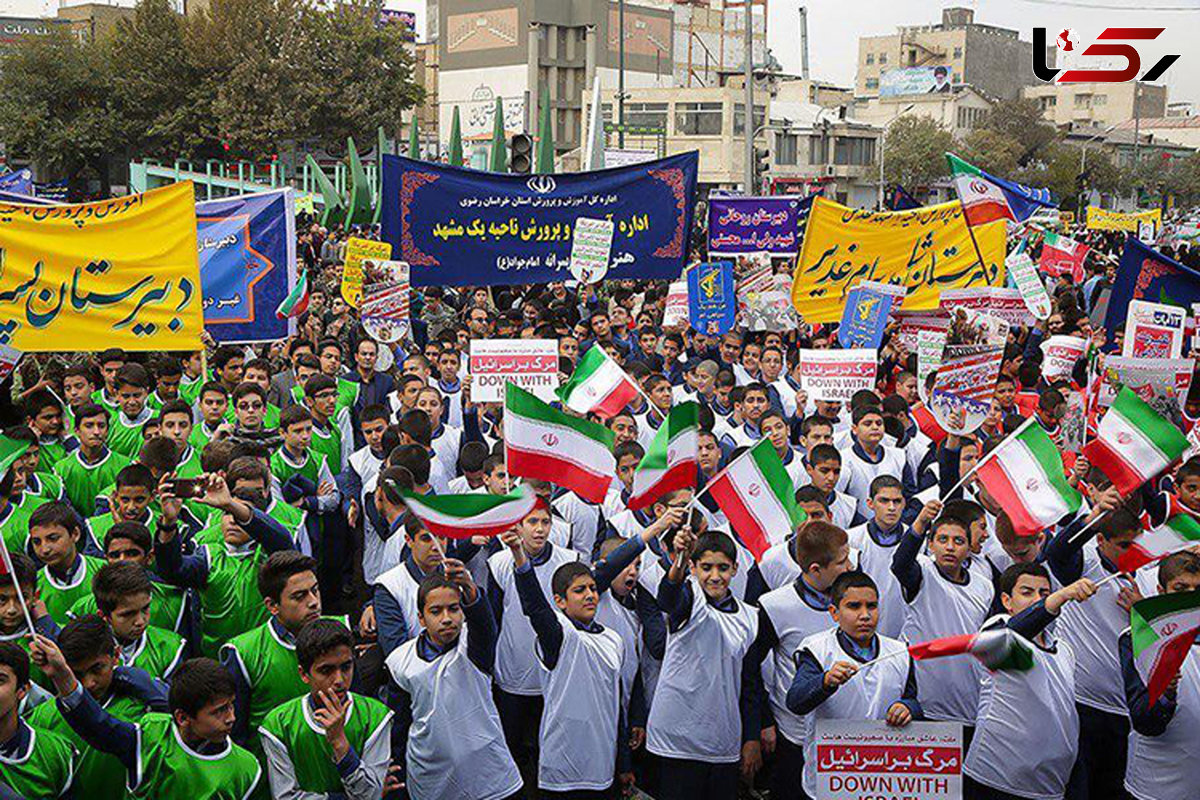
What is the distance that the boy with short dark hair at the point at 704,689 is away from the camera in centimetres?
587

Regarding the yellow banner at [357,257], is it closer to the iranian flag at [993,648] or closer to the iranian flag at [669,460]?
the iranian flag at [669,460]

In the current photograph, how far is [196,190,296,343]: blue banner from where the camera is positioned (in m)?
10.7

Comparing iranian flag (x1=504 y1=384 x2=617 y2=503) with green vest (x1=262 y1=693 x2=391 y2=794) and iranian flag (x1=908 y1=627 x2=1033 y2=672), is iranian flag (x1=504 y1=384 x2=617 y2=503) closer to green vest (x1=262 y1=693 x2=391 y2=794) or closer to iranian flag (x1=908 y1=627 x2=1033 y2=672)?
green vest (x1=262 y1=693 x2=391 y2=794)

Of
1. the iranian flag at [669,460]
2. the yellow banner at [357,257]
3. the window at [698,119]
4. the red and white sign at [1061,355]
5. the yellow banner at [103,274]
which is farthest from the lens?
the window at [698,119]

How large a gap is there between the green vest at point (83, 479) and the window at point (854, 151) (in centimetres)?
7126

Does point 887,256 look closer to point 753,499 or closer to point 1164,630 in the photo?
point 753,499

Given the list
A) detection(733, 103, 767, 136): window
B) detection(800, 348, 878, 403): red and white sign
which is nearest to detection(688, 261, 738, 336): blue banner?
detection(800, 348, 878, 403): red and white sign

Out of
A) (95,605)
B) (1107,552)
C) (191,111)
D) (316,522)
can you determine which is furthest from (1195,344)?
(191,111)

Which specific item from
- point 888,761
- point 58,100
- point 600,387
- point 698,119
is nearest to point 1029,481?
point 888,761

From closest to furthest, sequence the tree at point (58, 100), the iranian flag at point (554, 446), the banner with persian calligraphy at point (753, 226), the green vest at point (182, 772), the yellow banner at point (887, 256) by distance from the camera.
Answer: the green vest at point (182, 772) → the iranian flag at point (554, 446) → the yellow banner at point (887, 256) → the banner with persian calligraphy at point (753, 226) → the tree at point (58, 100)

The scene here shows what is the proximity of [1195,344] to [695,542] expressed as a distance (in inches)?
244

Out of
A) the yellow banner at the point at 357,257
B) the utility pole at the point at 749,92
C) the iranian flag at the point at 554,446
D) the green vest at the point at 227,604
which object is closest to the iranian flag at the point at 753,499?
the iranian flag at the point at 554,446

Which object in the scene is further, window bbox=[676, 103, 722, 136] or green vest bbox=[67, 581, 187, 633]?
window bbox=[676, 103, 722, 136]

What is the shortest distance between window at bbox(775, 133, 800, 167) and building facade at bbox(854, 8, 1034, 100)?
140ft
